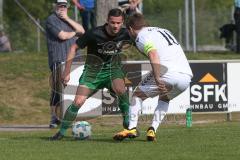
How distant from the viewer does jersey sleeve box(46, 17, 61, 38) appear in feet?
55.4

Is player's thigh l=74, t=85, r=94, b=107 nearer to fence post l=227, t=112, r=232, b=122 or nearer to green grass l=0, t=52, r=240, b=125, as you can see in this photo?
green grass l=0, t=52, r=240, b=125

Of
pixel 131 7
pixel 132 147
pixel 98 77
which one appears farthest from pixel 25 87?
pixel 132 147

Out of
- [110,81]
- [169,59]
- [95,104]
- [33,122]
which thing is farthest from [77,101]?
[33,122]

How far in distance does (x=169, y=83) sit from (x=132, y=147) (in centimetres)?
127

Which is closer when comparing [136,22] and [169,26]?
[136,22]

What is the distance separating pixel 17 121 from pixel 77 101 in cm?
601

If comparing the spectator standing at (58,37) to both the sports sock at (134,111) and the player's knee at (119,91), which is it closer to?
the player's knee at (119,91)

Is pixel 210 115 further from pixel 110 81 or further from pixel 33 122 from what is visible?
pixel 110 81

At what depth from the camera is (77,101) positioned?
44.6 feet

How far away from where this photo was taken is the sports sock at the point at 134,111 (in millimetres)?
13203

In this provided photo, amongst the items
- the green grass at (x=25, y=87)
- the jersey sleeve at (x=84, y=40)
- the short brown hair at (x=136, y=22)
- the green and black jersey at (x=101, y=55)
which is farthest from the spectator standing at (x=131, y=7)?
the short brown hair at (x=136, y=22)

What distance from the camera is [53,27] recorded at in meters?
16.9

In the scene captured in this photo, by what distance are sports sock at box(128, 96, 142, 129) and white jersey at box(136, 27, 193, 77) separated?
705mm

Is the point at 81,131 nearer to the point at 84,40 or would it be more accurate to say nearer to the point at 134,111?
the point at 134,111
